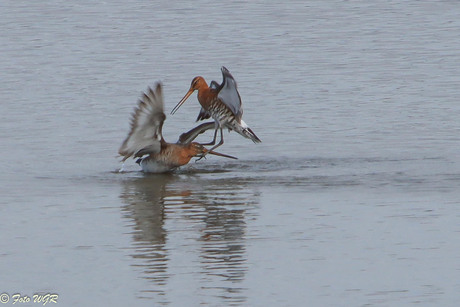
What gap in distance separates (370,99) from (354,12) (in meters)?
8.06

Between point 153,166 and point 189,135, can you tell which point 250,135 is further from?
point 153,166

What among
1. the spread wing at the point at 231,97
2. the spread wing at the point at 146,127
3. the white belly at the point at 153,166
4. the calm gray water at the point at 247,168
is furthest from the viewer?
the spread wing at the point at 231,97

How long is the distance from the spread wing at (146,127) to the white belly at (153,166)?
9 centimetres

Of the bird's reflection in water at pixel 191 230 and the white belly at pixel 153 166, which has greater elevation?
the white belly at pixel 153 166

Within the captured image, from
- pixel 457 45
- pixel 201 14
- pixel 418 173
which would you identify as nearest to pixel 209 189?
pixel 418 173

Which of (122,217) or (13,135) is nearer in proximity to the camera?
(122,217)

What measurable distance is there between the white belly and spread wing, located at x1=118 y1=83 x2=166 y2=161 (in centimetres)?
9

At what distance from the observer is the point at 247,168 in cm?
1132

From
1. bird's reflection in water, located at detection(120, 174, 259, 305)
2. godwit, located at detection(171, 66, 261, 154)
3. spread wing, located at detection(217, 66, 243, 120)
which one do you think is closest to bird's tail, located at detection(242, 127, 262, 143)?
godwit, located at detection(171, 66, 261, 154)

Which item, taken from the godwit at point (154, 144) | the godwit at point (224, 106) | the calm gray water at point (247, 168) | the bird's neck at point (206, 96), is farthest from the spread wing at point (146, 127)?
the bird's neck at point (206, 96)

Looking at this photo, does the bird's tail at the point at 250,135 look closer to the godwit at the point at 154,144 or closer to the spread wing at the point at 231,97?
the spread wing at the point at 231,97

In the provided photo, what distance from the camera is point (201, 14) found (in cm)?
2220

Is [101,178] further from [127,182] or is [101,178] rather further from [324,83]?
[324,83]

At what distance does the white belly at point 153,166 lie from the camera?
11359 mm
